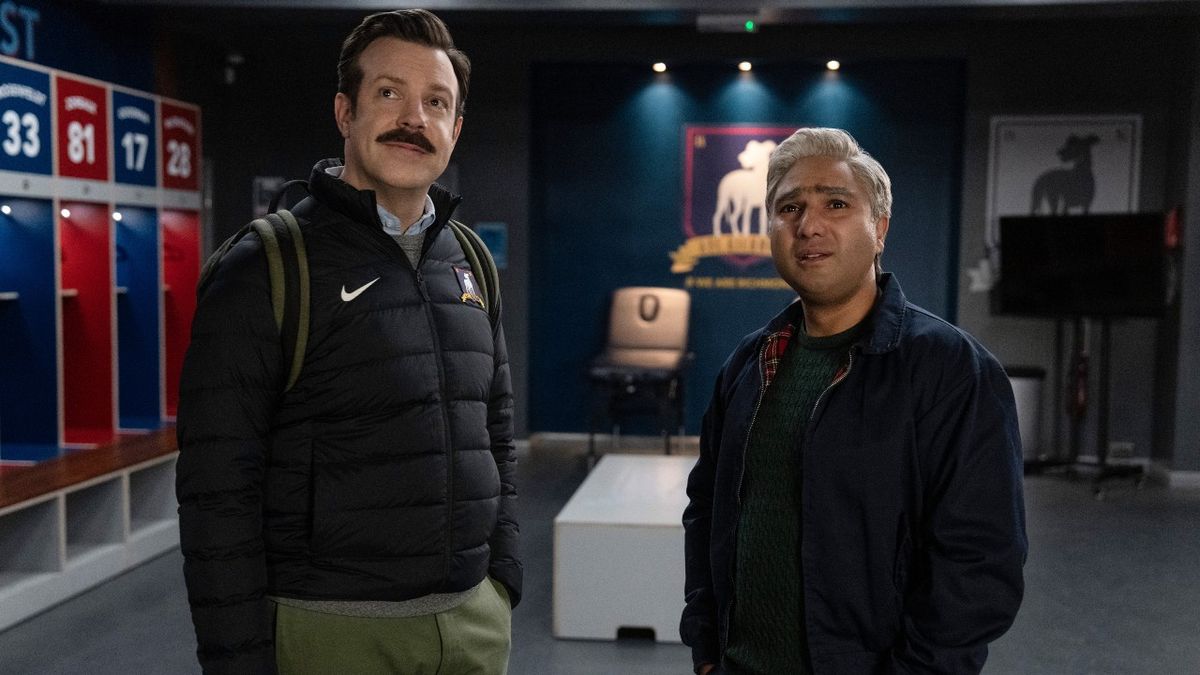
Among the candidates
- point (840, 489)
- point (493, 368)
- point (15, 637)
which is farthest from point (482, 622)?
point (15, 637)

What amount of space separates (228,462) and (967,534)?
39.4 inches

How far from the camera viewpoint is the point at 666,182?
829 centimetres

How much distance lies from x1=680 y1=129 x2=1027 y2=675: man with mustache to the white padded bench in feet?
7.37

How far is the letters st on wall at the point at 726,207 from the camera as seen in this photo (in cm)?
814

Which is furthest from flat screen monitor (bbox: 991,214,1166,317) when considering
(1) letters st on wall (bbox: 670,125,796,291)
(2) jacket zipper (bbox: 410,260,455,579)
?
(2) jacket zipper (bbox: 410,260,455,579)

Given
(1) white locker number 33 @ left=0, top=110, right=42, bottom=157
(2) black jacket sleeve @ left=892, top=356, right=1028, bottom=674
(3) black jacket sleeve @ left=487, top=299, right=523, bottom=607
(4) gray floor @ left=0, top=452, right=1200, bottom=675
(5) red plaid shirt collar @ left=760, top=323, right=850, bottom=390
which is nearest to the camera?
(2) black jacket sleeve @ left=892, top=356, right=1028, bottom=674

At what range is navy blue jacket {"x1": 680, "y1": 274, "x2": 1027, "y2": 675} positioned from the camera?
4.79ft

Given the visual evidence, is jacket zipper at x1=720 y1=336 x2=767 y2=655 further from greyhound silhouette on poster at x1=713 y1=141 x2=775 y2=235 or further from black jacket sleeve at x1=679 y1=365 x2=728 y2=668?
greyhound silhouette on poster at x1=713 y1=141 x2=775 y2=235

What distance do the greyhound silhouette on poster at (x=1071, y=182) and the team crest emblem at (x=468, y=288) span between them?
673 centimetres

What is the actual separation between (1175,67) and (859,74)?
6.84 ft

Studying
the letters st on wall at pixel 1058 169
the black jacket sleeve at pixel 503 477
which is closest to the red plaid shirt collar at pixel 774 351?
the black jacket sleeve at pixel 503 477

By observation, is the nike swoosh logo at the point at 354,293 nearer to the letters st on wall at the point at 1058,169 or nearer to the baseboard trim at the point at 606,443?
the baseboard trim at the point at 606,443

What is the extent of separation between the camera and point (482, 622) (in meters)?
1.76

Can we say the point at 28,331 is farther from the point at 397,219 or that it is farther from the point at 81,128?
the point at 397,219
